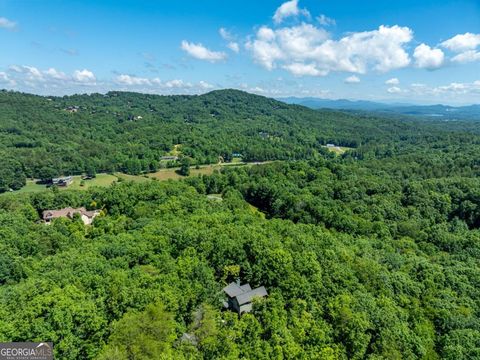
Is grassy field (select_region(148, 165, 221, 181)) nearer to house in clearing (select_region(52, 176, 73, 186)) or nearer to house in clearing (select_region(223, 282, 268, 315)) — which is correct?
house in clearing (select_region(52, 176, 73, 186))

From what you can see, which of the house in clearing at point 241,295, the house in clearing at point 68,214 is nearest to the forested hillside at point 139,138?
the house in clearing at point 68,214

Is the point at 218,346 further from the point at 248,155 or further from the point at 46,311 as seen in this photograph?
the point at 248,155

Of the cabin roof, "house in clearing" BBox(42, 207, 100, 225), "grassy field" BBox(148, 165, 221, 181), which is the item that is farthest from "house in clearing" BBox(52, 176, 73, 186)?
the cabin roof

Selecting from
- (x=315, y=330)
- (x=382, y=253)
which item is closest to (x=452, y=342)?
(x=315, y=330)

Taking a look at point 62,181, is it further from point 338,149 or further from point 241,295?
point 338,149

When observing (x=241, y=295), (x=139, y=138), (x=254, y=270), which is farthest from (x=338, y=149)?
(x=241, y=295)

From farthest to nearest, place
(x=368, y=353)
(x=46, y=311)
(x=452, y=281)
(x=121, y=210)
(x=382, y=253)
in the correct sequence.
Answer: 1. (x=121, y=210)
2. (x=382, y=253)
3. (x=452, y=281)
4. (x=368, y=353)
5. (x=46, y=311)

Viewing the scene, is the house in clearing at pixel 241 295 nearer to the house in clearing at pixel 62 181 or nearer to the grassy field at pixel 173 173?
the grassy field at pixel 173 173

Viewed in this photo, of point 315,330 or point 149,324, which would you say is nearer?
point 149,324

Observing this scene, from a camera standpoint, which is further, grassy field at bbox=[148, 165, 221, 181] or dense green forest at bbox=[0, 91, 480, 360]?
grassy field at bbox=[148, 165, 221, 181]
